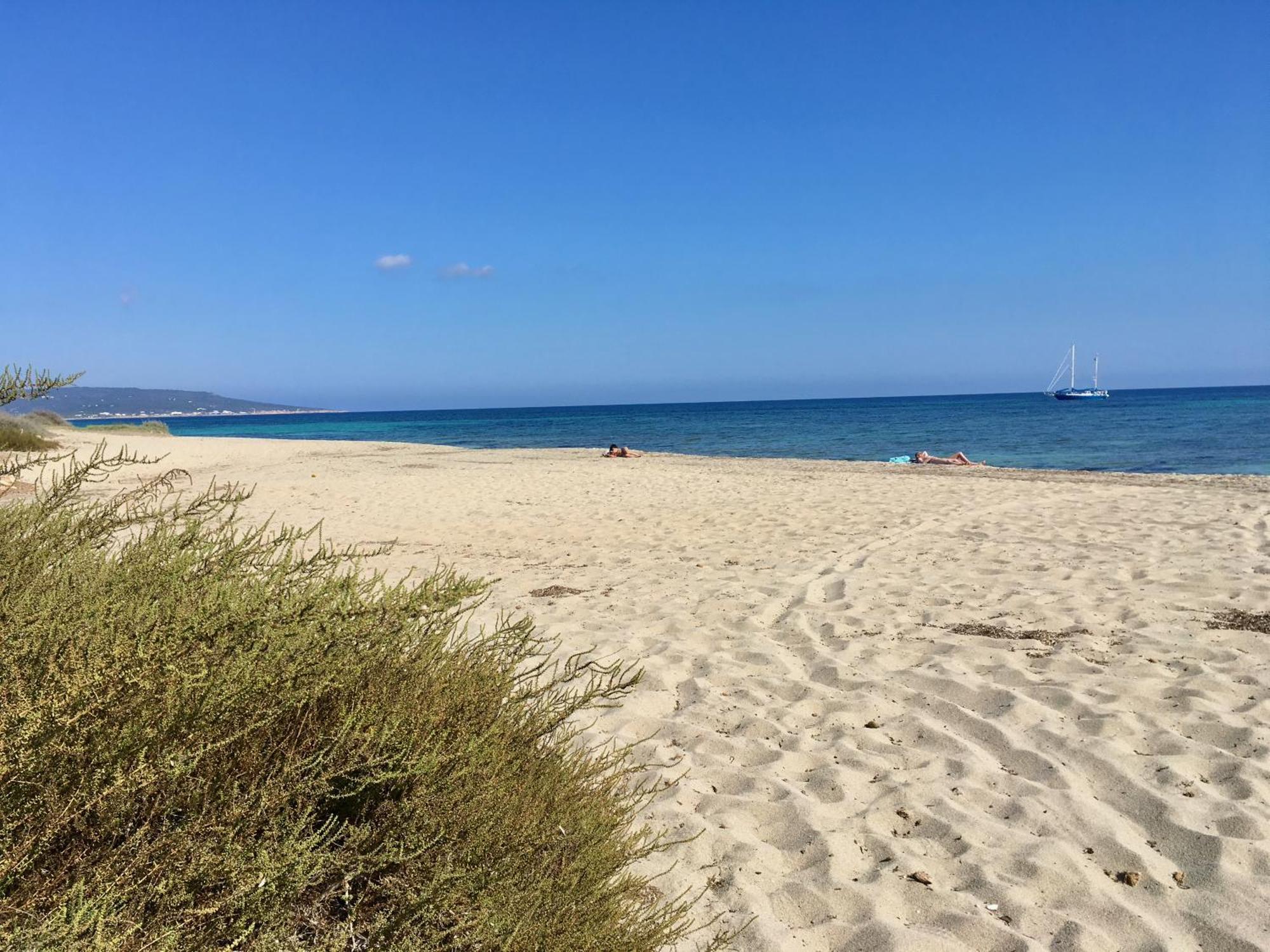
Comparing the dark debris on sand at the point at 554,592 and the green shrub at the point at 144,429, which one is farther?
the green shrub at the point at 144,429

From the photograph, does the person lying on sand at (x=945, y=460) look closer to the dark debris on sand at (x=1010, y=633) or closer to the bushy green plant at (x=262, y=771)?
the dark debris on sand at (x=1010, y=633)

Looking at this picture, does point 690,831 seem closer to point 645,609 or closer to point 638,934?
point 638,934

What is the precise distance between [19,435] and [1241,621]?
22188 millimetres

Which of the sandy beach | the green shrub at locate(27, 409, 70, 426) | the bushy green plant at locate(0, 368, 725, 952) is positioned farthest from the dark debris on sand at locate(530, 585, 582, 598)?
the green shrub at locate(27, 409, 70, 426)

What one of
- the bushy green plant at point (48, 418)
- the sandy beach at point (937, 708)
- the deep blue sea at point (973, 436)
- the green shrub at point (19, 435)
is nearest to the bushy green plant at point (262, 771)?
the sandy beach at point (937, 708)

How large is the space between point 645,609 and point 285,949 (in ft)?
15.4

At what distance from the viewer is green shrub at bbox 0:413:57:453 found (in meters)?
18.5

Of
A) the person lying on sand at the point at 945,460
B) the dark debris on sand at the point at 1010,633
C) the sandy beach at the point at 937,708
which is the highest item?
the dark debris on sand at the point at 1010,633

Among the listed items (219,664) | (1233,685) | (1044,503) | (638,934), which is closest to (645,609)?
(1233,685)

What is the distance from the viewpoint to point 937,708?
4324 mm

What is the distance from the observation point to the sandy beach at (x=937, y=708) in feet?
9.15

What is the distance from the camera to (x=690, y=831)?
320 centimetres

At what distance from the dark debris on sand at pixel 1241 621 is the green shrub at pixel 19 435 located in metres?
19.9

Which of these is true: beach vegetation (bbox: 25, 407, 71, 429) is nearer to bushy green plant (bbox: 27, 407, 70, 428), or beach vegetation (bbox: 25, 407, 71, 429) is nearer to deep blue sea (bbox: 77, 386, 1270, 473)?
bushy green plant (bbox: 27, 407, 70, 428)
